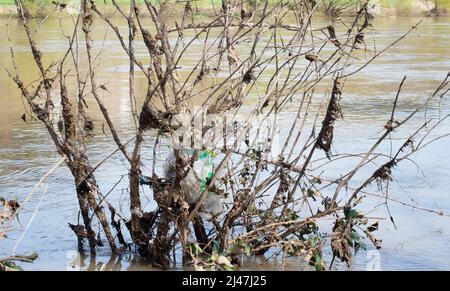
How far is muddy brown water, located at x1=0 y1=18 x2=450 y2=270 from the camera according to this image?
5297 mm

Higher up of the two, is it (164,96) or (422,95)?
(164,96)

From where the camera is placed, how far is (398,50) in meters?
20.0

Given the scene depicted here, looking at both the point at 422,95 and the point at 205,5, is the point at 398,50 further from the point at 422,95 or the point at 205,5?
the point at 205,5

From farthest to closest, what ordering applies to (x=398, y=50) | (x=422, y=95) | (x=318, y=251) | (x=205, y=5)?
(x=205, y=5) → (x=398, y=50) → (x=422, y=95) → (x=318, y=251)

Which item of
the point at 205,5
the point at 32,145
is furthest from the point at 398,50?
the point at 205,5

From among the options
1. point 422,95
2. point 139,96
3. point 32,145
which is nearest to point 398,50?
point 422,95

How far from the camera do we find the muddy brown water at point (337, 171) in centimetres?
530

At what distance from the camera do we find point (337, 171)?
24.2 ft

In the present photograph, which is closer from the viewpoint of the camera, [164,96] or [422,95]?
[164,96]
